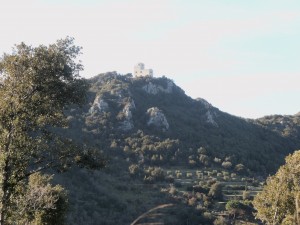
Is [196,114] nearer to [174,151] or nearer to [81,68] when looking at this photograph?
[174,151]

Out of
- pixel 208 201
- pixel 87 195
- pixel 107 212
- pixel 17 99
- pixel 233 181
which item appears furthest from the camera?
pixel 233 181

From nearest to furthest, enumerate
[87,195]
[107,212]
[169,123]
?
[107,212], [87,195], [169,123]

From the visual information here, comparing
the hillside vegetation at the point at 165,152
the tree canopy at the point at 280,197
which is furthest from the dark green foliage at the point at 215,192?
the tree canopy at the point at 280,197

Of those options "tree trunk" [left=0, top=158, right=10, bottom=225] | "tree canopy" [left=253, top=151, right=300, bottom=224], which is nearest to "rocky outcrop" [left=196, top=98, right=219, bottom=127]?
"tree canopy" [left=253, top=151, right=300, bottom=224]

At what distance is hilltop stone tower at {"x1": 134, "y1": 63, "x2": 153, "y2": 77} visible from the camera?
177350 millimetres

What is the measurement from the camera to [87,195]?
75938 millimetres

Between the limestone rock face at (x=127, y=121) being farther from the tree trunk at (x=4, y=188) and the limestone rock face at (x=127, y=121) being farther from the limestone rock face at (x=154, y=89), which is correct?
the tree trunk at (x=4, y=188)

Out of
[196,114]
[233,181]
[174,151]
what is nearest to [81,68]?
[233,181]

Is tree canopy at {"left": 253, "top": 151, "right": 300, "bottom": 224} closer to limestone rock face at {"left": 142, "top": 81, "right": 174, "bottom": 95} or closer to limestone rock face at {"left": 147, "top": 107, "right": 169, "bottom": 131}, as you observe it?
limestone rock face at {"left": 147, "top": 107, "right": 169, "bottom": 131}

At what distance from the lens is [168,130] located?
402 feet

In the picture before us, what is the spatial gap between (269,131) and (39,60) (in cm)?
13304

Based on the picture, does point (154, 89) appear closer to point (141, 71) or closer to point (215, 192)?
point (141, 71)

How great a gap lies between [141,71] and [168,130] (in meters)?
65.3

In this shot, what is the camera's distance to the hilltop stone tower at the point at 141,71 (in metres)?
177
